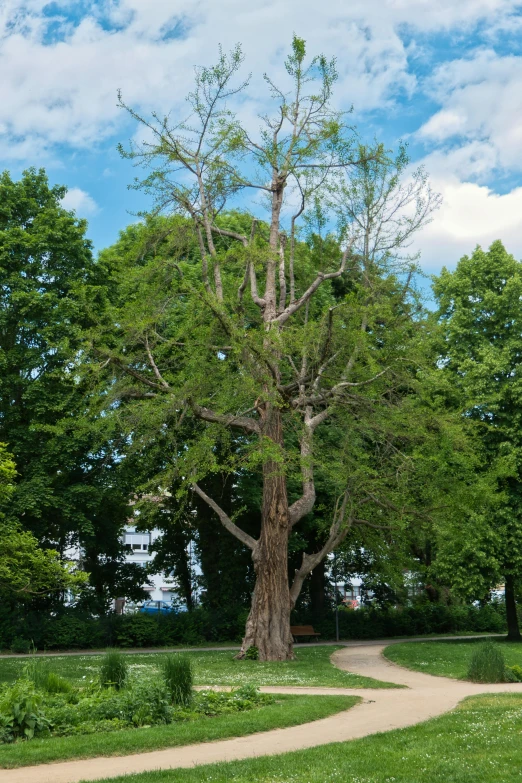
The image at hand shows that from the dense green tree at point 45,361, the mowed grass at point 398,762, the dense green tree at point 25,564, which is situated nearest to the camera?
the mowed grass at point 398,762

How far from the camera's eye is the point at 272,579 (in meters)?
22.9

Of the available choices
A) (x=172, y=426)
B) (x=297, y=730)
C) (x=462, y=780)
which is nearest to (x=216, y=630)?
(x=172, y=426)

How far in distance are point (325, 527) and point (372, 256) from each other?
9772 millimetres

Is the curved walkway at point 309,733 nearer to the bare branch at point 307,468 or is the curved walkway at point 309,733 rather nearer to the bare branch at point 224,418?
the bare branch at point 307,468

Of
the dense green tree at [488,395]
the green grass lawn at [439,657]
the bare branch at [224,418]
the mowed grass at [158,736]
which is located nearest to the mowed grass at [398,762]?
the mowed grass at [158,736]

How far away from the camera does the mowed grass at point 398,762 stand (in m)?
7.04

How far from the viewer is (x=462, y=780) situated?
22.9ft

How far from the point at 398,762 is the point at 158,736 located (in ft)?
9.53

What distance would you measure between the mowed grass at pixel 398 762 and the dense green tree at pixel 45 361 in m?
18.2

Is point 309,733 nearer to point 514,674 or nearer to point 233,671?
point 514,674

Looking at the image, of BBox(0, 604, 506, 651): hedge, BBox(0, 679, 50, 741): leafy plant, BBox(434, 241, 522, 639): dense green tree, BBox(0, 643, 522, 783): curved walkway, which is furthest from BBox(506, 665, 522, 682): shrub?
BBox(0, 604, 506, 651): hedge

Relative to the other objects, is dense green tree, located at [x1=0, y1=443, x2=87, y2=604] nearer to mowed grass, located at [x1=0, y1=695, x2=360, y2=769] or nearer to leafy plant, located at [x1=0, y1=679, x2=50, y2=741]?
leafy plant, located at [x1=0, y1=679, x2=50, y2=741]

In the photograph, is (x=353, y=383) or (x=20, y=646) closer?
(x=353, y=383)

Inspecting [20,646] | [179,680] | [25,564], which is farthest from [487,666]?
[20,646]
